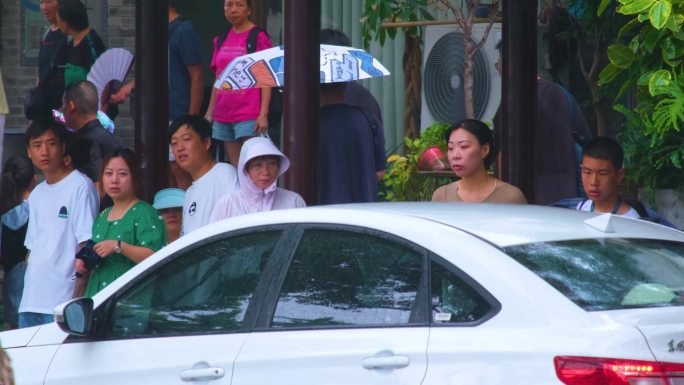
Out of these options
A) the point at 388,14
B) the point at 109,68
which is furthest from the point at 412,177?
the point at 109,68

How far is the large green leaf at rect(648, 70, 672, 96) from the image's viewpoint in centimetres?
705

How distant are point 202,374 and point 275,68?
4.79 meters

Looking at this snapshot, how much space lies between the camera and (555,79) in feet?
37.6

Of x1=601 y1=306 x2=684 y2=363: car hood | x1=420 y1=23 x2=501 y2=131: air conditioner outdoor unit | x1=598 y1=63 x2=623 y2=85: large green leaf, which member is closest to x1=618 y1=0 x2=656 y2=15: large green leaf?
x1=598 y1=63 x2=623 y2=85: large green leaf

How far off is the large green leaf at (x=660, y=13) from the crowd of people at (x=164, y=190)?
94cm

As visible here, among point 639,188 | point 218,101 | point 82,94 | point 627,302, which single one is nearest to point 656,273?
point 627,302

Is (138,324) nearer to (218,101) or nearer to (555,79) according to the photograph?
(218,101)

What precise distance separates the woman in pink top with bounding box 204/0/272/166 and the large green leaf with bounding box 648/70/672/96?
4.07 m

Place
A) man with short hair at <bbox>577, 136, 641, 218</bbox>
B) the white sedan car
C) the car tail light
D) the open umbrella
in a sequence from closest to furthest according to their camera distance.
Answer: the car tail light, the white sedan car, man with short hair at <bbox>577, 136, 641, 218</bbox>, the open umbrella

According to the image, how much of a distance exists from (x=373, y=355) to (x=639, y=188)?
198 inches

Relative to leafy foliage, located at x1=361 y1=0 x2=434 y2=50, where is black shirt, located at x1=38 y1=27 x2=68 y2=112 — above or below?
below

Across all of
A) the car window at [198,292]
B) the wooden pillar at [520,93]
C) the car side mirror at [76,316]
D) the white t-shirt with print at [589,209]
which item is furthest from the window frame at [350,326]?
the wooden pillar at [520,93]

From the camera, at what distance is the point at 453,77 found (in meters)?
11.7

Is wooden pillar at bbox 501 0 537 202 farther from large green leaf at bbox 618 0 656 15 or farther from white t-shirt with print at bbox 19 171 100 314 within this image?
white t-shirt with print at bbox 19 171 100 314
